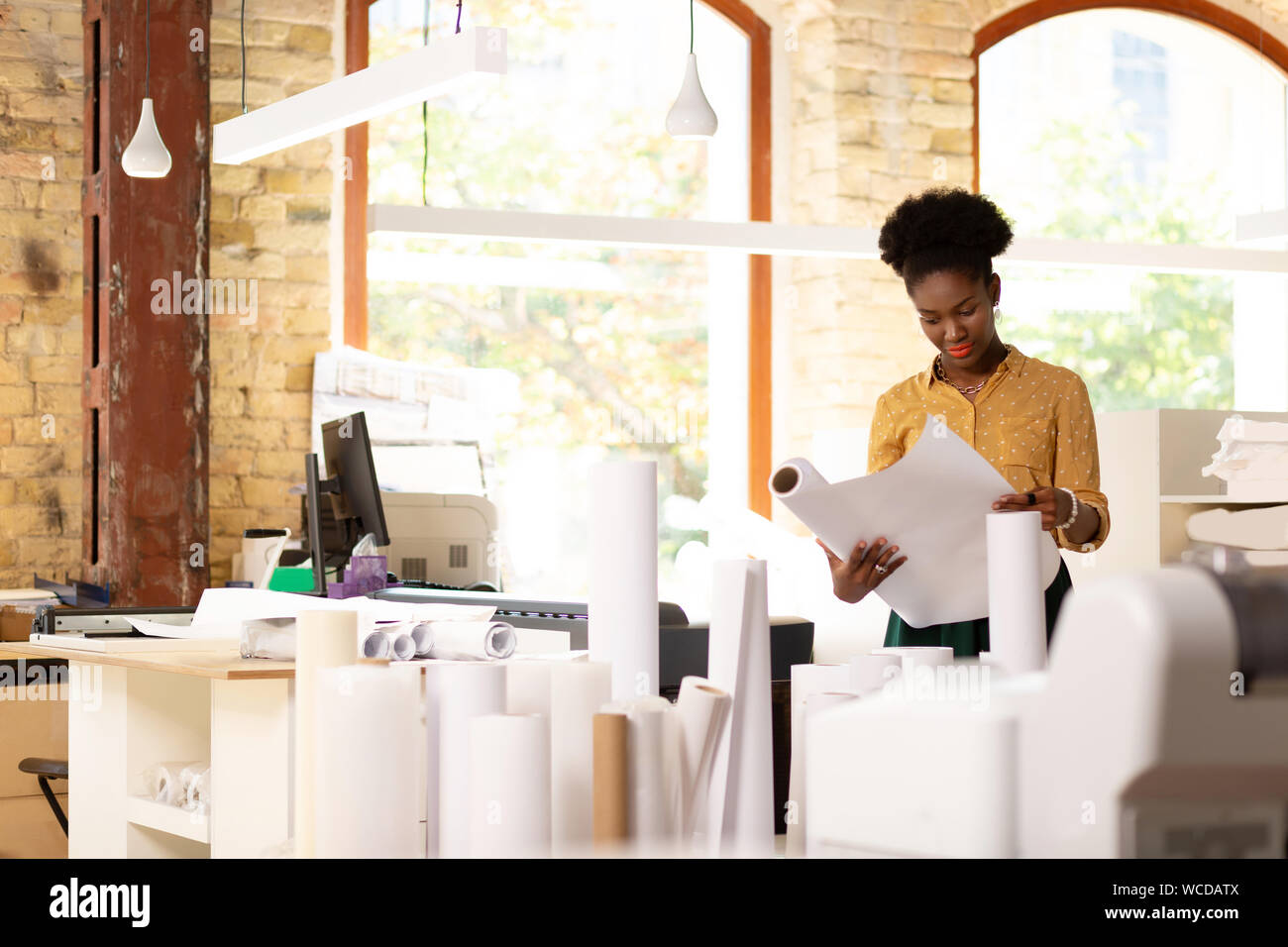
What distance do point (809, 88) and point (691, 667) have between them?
4.13 metres

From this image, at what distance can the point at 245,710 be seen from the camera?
206cm

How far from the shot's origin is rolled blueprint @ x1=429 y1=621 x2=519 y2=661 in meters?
1.87

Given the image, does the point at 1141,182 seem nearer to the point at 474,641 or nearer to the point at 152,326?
the point at 152,326

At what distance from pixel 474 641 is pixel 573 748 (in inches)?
35.3

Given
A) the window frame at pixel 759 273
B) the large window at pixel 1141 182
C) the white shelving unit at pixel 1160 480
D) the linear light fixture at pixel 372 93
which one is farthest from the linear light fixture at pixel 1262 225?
the linear light fixture at pixel 372 93

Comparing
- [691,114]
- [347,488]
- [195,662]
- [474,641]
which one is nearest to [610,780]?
[474,641]

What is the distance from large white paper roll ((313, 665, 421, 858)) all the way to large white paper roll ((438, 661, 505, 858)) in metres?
0.03

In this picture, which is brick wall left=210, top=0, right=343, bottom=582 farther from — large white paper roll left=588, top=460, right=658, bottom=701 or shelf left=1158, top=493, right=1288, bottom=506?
large white paper roll left=588, top=460, right=658, bottom=701

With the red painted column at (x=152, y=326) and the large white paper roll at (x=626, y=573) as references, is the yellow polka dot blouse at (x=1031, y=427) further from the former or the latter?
the red painted column at (x=152, y=326)

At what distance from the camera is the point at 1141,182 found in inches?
251

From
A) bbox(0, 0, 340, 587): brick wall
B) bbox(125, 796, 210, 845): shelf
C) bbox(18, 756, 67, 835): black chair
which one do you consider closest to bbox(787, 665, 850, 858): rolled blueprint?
bbox(125, 796, 210, 845): shelf

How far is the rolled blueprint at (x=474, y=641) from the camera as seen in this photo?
6.13 feet

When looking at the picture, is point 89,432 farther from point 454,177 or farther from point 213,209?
point 454,177
